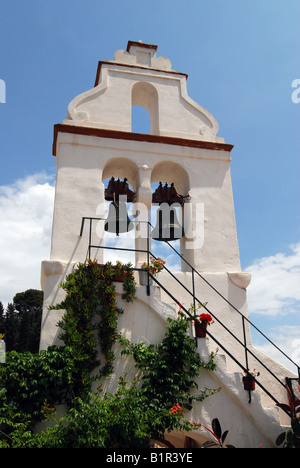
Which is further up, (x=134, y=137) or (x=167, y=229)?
(x=134, y=137)

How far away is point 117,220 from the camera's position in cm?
938

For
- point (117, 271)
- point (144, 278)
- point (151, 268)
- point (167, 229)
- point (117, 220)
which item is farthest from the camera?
point (167, 229)

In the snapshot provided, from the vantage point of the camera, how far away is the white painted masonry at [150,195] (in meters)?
7.29

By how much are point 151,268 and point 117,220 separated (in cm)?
141

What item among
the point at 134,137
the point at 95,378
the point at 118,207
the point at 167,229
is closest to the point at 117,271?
→ the point at 95,378

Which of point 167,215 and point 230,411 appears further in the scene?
point 167,215

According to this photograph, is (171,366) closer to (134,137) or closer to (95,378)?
(95,378)

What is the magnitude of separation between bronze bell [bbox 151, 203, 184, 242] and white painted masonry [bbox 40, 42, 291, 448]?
13.7 inches

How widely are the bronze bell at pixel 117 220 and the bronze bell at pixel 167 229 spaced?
0.65 meters

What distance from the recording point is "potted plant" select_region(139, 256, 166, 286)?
8.27 m

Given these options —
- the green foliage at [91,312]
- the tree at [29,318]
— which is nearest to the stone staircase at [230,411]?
the green foliage at [91,312]

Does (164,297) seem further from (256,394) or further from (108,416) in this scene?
(108,416)

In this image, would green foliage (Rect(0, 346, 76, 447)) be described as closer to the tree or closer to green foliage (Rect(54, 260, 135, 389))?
green foliage (Rect(54, 260, 135, 389))
